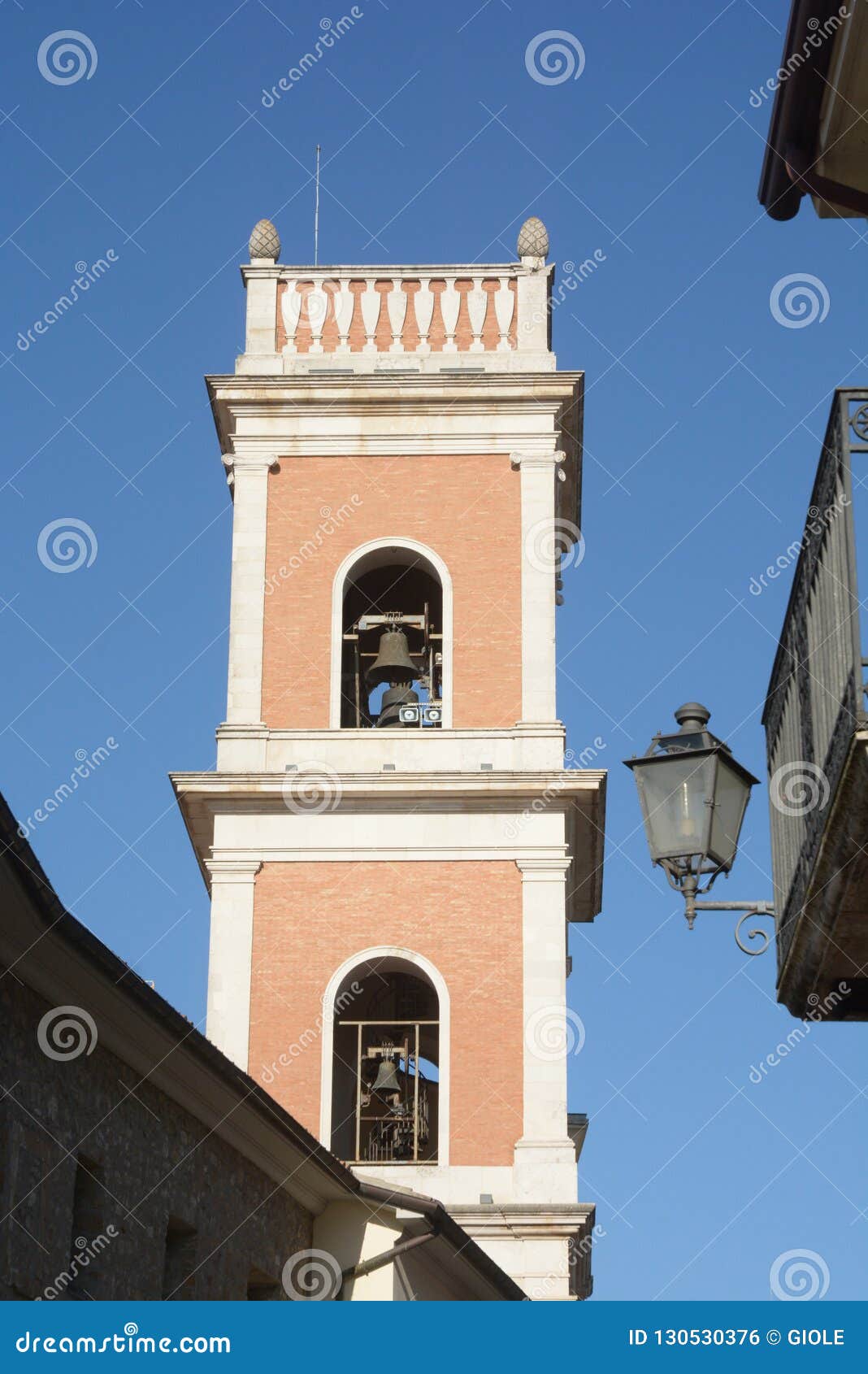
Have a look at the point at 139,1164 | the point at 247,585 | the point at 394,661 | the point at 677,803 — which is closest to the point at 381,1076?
the point at 394,661

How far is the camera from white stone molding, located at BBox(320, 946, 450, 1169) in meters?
20.5

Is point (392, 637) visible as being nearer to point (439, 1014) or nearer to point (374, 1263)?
point (439, 1014)

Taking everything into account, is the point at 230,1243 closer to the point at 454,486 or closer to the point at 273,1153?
the point at 273,1153

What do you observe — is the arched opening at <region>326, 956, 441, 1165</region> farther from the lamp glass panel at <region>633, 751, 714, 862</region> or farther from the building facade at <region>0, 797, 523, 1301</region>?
the lamp glass panel at <region>633, 751, 714, 862</region>

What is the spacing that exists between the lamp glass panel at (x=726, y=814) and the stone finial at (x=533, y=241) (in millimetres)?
16852

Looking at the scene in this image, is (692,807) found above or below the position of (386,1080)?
below

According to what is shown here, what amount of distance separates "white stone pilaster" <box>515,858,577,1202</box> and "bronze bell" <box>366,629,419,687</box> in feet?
7.38

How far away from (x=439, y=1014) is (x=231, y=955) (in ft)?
6.42

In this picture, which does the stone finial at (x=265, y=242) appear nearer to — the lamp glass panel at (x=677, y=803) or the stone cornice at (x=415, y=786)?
the stone cornice at (x=415, y=786)

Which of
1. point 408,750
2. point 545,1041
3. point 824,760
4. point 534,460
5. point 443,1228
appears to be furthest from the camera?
point 534,460

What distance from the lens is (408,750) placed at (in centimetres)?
2177

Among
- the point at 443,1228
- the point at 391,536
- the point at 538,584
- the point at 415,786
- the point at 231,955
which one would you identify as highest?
the point at 391,536

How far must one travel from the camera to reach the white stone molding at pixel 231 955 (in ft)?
68.1

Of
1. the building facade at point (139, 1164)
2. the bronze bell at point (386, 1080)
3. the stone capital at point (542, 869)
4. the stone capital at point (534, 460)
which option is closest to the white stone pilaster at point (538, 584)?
the stone capital at point (534, 460)
